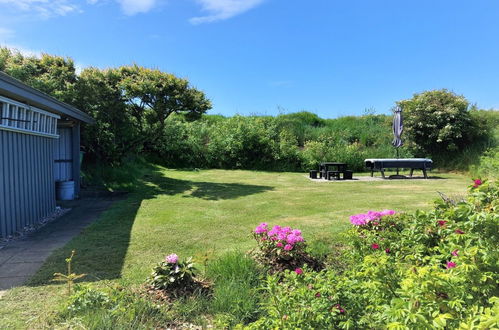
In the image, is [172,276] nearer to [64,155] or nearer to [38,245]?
[38,245]

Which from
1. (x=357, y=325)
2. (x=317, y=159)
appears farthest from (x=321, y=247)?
(x=317, y=159)

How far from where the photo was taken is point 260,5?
364 inches

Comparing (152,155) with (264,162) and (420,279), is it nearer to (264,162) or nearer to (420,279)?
(264,162)

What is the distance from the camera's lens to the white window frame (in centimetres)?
436

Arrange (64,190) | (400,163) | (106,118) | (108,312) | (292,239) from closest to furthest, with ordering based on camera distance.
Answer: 1. (108,312)
2. (292,239)
3. (64,190)
4. (106,118)
5. (400,163)

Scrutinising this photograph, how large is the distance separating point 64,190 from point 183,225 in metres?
4.31

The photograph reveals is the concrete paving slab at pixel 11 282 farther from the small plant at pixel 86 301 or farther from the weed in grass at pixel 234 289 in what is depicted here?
the weed in grass at pixel 234 289

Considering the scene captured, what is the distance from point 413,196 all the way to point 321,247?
4224 millimetres

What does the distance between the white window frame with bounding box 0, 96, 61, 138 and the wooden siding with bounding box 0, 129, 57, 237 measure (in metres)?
0.10

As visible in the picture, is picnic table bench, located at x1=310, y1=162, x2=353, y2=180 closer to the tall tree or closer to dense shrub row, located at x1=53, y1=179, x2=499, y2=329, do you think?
dense shrub row, located at x1=53, y1=179, x2=499, y2=329

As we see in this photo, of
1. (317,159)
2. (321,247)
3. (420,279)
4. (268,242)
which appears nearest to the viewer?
(420,279)

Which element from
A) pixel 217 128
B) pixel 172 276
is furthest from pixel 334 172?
pixel 172 276

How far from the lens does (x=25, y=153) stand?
4.97 meters

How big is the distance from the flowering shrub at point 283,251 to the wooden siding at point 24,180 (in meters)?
3.73
